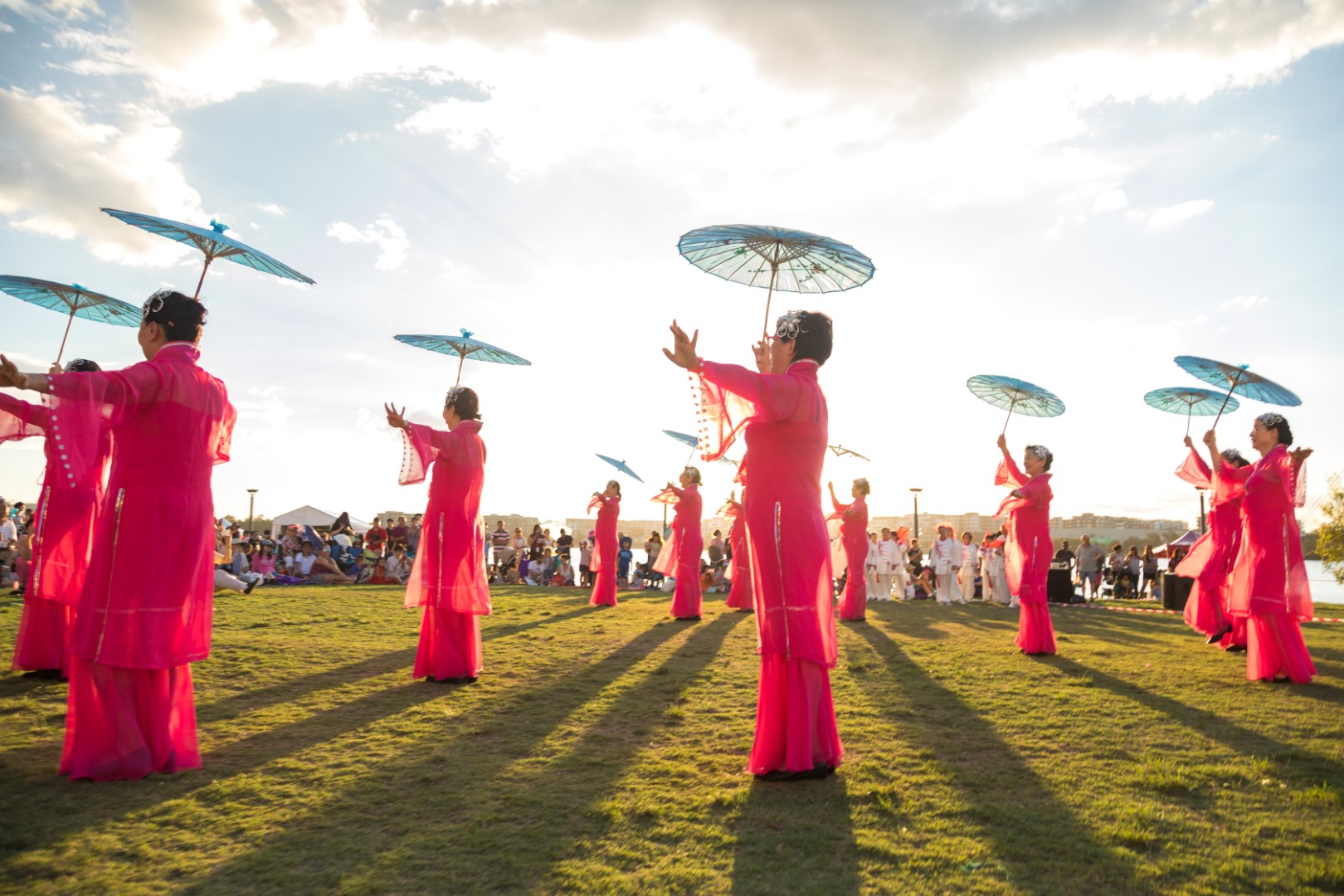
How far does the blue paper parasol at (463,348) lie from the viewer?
1024 cm

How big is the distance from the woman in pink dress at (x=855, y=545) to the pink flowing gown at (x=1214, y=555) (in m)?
4.73

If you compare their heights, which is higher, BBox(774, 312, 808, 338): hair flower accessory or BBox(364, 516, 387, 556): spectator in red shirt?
BBox(774, 312, 808, 338): hair flower accessory

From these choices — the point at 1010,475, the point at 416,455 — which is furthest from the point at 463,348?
the point at 1010,475

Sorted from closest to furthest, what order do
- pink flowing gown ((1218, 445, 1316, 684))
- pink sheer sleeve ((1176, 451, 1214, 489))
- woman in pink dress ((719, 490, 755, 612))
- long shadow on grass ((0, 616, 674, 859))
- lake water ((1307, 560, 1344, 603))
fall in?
long shadow on grass ((0, 616, 674, 859)) < pink flowing gown ((1218, 445, 1316, 684)) < pink sheer sleeve ((1176, 451, 1214, 489)) < woman in pink dress ((719, 490, 755, 612)) < lake water ((1307, 560, 1344, 603))

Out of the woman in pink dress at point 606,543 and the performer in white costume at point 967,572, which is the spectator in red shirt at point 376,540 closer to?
the woman in pink dress at point 606,543

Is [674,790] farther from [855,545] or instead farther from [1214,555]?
[855,545]

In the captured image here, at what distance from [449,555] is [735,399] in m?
3.51

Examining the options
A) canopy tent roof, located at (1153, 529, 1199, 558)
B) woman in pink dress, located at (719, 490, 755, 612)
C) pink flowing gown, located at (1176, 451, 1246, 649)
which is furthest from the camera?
canopy tent roof, located at (1153, 529, 1199, 558)

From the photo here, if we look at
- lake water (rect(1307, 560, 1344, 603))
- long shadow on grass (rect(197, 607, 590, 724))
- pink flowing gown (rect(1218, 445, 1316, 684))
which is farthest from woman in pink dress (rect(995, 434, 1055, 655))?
lake water (rect(1307, 560, 1344, 603))

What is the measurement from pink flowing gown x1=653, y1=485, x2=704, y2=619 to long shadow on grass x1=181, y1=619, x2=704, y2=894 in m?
7.25

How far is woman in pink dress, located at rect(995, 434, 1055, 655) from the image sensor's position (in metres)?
9.10

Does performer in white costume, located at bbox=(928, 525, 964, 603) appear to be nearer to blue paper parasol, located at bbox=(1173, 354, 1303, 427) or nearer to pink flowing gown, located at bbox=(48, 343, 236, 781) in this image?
blue paper parasol, located at bbox=(1173, 354, 1303, 427)

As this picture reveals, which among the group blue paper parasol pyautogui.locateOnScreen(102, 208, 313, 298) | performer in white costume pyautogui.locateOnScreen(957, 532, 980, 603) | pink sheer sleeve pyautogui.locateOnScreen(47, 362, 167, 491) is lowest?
performer in white costume pyautogui.locateOnScreen(957, 532, 980, 603)

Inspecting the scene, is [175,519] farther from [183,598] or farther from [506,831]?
[506,831]
